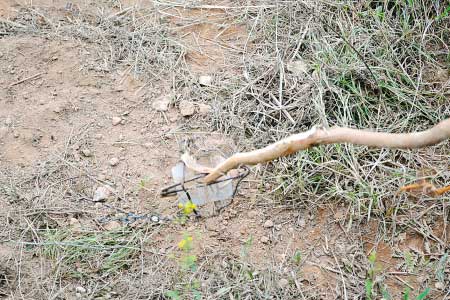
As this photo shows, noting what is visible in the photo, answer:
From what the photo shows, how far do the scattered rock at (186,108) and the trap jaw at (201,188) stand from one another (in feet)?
0.83

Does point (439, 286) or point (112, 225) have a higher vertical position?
point (112, 225)

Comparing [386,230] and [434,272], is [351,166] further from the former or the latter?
[434,272]

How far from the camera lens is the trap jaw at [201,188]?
1.92 m

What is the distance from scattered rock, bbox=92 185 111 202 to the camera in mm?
1975

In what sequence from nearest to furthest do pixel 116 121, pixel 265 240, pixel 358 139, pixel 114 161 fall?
pixel 358 139 < pixel 265 240 < pixel 114 161 < pixel 116 121

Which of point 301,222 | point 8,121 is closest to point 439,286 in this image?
point 301,222

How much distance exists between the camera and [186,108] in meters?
2.20

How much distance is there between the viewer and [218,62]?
2389mm

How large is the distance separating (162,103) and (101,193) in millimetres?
440

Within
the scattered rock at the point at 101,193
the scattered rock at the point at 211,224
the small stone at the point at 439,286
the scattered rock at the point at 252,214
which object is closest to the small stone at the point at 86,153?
the scattered rock at the point at 101,193

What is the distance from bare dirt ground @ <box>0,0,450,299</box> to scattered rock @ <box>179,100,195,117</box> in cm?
2

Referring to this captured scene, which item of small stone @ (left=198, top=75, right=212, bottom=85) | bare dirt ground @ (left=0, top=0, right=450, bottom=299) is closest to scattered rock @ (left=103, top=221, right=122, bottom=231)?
bare dirt ground @ (left=0, top=0, right=450, bottom=299)

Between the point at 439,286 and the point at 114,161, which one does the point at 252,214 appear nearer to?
the point at 114,161

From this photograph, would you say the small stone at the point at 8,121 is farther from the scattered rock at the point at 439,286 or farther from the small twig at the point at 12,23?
the scattered rock at the point at 439,286
